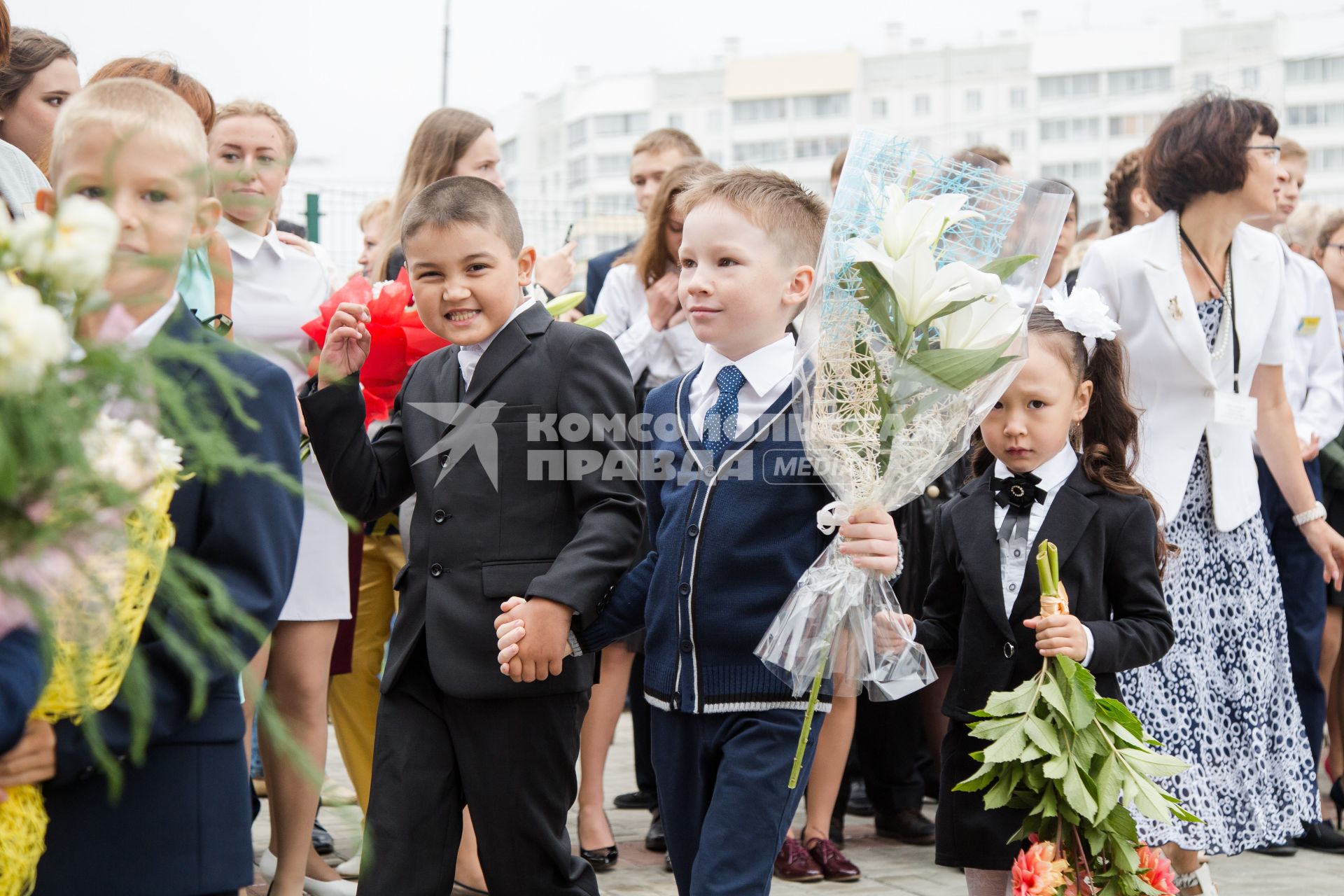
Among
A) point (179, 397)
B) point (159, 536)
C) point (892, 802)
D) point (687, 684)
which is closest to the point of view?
point (179, 397)

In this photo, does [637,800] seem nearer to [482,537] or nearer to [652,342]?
[652,342]

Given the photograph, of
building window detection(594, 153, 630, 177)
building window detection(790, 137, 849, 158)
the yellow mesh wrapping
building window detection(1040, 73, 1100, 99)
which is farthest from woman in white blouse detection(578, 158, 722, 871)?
building window detection(790, 137, 849, 158)

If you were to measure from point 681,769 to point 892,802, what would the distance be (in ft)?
7.46

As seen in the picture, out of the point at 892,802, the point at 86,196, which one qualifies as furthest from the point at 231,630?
the point at 892,802

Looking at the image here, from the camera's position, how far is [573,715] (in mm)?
3301

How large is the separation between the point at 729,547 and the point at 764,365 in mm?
449

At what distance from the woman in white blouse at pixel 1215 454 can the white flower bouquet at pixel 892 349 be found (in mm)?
1471

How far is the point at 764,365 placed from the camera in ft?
10.9

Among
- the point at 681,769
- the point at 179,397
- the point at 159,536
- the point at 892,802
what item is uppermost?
the point at 179,397

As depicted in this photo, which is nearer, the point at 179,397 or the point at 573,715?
the point at 179,397

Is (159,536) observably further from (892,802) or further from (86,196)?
(892,802)

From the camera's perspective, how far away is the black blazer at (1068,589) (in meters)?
3.45

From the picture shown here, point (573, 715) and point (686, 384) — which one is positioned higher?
point (686, 384)

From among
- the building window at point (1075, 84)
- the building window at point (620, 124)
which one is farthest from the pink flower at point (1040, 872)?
the building window at point (620, 124)
